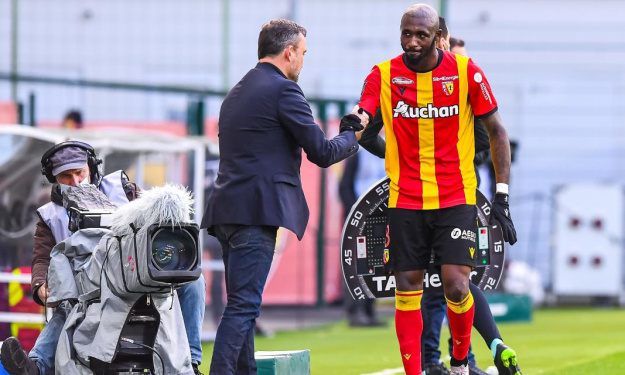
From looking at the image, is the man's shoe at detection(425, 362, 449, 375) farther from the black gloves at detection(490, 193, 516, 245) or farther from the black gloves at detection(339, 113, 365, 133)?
the black gloves at detection(339, 113, 365, 133)

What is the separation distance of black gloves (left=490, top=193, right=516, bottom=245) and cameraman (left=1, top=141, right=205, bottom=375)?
165cm

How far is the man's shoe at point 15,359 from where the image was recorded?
7.14 metres

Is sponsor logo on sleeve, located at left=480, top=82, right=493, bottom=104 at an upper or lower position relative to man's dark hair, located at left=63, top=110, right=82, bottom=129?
upper

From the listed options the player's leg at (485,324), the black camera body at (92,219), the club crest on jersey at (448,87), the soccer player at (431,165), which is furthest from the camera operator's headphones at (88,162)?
the player's leg at (485,324)

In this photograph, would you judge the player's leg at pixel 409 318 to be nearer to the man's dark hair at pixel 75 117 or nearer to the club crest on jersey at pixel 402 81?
the club crest on jersey at pixel 402 81

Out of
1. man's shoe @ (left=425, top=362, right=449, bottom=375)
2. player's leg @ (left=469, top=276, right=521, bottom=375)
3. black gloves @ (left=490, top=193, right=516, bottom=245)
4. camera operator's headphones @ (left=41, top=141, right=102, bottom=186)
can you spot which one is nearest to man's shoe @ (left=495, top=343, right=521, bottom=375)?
player's leg @ (left=469, top=276, right=521, bottom=375)

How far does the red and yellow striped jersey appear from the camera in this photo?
23.8 feet

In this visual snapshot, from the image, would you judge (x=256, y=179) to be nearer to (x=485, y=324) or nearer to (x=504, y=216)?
(x=504, y=216)

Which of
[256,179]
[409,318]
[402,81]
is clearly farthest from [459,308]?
[256,179]

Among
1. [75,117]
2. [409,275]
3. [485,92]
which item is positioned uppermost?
[485,92]

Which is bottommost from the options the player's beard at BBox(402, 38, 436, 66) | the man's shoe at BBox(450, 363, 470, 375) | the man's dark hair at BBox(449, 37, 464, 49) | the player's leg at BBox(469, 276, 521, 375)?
the man's shoe at BBox(450, 363, 470, 375)

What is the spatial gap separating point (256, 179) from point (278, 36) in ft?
2.48

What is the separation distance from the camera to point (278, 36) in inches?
277

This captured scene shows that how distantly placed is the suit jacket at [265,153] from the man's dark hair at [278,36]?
139mm
